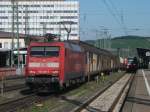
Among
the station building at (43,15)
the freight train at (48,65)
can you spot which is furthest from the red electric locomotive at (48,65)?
the station building at (43,15)

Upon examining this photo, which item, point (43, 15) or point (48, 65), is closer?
point (48, 65)

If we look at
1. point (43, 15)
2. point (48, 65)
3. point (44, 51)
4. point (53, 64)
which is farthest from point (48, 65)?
point (43, 15)

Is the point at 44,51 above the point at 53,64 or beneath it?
above

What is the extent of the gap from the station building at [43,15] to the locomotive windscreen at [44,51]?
87931 millimetres

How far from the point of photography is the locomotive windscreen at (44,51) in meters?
26.9

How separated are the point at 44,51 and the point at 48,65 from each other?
1.03 meters

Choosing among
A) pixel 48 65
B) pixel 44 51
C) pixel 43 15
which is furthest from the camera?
pixel 43 15

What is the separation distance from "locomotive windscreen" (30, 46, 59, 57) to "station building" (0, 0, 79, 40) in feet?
288

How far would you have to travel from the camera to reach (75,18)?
413 feet

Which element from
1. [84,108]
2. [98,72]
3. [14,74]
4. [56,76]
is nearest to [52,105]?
[84,108]

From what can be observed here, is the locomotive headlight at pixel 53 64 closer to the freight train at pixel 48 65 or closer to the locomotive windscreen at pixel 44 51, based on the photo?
the freight train at pixel 48 65

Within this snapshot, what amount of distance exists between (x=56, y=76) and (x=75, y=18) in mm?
100684

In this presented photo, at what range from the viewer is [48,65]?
2647 cm

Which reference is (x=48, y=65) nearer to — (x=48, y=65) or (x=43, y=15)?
(x=48, y=65)
